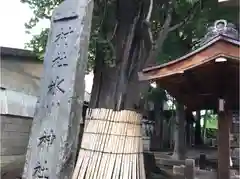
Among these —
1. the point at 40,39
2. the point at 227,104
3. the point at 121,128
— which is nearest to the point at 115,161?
the point at 121,128

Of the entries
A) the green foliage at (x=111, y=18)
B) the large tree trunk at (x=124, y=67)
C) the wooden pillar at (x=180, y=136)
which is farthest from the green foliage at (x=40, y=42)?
the wooden pillar at (x=180, y=136)

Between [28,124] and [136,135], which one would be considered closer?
[136,135]

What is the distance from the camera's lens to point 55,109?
3.64m

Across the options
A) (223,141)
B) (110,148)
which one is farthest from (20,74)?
(223,141)

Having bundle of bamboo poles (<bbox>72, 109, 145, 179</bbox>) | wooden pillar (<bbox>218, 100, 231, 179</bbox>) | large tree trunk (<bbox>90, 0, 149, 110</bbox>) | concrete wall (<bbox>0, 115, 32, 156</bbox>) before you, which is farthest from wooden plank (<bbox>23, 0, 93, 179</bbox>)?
concrete wall (<bbox>0, 115, 32, 156</bbox>)

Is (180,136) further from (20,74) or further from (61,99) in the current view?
(61,99)

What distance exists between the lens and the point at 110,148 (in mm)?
4258

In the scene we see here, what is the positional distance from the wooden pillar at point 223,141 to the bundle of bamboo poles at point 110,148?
118cm

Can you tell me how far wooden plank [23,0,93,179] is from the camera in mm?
3467

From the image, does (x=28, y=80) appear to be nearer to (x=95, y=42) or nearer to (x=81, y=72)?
(x=95, y=42)

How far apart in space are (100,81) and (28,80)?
5274mm

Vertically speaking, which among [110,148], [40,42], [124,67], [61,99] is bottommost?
[110,148]

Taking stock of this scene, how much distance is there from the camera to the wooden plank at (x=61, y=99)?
3.47 meters

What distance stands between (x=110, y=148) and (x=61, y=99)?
1.12 m
